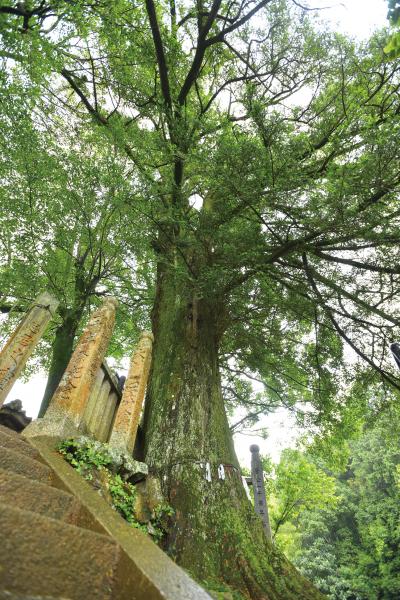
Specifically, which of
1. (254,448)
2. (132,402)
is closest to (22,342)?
(132,402)

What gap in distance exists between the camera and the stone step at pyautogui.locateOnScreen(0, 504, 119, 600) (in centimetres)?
131

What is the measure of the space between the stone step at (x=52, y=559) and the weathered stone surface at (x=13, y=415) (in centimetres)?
460

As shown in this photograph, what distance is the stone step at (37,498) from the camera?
185cm

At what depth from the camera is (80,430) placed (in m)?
3.63

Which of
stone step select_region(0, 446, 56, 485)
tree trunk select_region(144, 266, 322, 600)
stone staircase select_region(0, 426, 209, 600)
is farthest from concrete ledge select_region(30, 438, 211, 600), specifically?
tree trunk select_region(144, 266, 322, 600)

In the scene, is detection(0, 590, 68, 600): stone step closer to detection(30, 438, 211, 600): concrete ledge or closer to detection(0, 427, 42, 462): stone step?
detection(30, 438, 211, 600): concrete ledge

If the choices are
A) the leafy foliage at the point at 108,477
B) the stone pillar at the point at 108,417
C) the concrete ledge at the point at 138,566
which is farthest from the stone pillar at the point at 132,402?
the concrete ledge at the point at 138,566

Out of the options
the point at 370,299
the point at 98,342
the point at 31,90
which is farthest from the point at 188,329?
the point at 31,90

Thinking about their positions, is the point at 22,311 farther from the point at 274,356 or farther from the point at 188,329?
the point at 274,356

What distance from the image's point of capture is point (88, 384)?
3816 mm

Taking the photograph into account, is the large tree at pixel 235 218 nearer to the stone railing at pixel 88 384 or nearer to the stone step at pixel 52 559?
the stone railing at pixel 88 384

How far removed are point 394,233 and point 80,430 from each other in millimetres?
4826

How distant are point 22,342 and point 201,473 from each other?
2.96 m

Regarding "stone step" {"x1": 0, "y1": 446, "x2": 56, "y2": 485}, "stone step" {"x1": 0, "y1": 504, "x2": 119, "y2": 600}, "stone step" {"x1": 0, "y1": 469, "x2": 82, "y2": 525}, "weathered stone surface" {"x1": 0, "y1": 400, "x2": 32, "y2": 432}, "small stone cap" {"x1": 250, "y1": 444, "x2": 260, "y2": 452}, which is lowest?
"stone step" {"x1": 0, "y1": 504, "x2": 119, "y2": 600}
